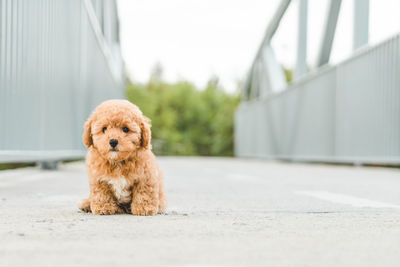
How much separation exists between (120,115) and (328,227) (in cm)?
103

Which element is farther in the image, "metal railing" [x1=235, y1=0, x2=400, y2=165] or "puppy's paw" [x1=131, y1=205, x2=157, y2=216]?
"metal railing" [x1=235, y1=0, x2=400, y2=165]

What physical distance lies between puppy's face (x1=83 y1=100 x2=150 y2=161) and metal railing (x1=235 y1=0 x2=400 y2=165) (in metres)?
6.22

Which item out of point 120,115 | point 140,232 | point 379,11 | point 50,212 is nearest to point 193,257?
point 140,232

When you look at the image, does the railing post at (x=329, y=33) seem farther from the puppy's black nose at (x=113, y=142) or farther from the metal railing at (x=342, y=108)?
the puppy's black nose at (x=113, y=142)

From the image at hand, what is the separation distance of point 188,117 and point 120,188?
2790 centimetres

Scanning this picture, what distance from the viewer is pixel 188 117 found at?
30406 mm

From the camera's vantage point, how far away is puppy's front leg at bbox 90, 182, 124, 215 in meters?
2.54

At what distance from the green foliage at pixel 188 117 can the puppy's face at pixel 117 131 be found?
25560 mm

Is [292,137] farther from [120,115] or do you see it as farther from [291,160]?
[120,115]

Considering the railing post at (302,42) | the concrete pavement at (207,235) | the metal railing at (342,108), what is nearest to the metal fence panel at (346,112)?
the metal railing at (342,108)

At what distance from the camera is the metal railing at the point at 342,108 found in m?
8.36

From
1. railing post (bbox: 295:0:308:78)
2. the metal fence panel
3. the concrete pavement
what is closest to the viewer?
the concrete pavement

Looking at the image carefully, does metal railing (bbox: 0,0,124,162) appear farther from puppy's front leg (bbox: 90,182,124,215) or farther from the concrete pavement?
puppy's front leg (bbox: 90,182,124,215)

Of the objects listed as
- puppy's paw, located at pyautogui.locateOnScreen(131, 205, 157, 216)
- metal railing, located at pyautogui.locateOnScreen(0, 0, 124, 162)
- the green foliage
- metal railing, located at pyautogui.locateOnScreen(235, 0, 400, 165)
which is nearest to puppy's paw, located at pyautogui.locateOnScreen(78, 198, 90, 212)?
puppy's paw, located at pyautogui.locateOnScreen(131, 205, 157, 216)
